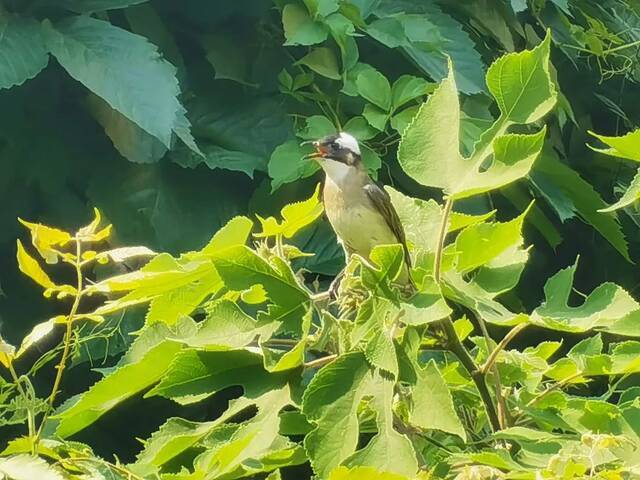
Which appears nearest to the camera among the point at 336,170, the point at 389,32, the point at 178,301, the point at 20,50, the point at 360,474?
the point at 360,474

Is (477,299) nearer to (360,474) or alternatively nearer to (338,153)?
(360,474)

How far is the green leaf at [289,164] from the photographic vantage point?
63.6 inches

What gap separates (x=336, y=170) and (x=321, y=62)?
197 mm

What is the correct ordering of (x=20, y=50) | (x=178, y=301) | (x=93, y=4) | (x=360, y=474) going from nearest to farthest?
(x=360, y=474)
(x=178, y=301)
(x=20, y=50)
(x=93, y=4)

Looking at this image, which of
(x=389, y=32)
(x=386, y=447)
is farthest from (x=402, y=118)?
(x=386, y=447)

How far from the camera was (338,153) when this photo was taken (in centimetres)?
174

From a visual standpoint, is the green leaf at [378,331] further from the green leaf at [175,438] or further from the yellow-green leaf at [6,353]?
the yellow-green leaf at [6,353]

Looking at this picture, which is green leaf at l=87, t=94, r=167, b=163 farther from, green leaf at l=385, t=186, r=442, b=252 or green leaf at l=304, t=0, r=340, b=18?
green leaf at l=385, t=186, r=442, b=252

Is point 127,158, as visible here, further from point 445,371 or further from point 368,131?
point 445,371

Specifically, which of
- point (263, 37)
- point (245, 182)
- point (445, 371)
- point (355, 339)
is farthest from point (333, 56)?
point (355, 339)

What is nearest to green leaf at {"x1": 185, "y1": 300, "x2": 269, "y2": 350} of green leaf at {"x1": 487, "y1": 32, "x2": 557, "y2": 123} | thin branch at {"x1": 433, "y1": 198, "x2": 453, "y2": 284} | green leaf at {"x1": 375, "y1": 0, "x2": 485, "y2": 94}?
thin branch at {"x1": 433, "y1": 198, "x2": 453, "y2": 284}

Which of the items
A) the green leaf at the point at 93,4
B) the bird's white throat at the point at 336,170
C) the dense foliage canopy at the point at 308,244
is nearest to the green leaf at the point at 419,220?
the dense foliage canopy at the point at 308,244

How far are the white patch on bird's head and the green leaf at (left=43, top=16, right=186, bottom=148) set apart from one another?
0.83 ft

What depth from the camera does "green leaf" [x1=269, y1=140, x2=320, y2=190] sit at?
1.61 m
